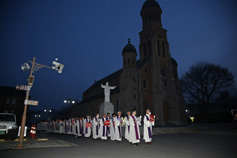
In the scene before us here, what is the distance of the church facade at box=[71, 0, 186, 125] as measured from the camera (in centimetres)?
3150

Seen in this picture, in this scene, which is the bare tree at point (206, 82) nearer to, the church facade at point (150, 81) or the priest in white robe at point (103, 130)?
the church facade at point (150, 81)

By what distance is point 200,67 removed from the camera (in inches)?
1320

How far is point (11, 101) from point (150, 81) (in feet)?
126

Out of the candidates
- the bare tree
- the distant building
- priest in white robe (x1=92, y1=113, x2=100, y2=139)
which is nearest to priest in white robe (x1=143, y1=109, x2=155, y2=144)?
priest in white robe (x1=92, y1=113, x2=100, y2=139)

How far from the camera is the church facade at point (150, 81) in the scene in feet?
103

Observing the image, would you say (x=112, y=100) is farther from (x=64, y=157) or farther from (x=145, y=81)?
(x=64, y=157)

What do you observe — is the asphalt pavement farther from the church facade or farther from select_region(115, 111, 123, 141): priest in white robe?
the church facade

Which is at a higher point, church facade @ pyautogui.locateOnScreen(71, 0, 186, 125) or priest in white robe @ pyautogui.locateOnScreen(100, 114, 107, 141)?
church facade @ pyautogui.locateOnScreen(71, 0, 186, 125)

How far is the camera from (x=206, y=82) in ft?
106

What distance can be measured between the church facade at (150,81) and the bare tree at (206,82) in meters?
3.24

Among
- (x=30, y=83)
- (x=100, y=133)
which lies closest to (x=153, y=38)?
(x=100, y=133)

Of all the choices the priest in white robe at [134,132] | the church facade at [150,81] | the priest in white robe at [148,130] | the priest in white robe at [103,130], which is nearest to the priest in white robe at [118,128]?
the priest in white robe at [103,130]

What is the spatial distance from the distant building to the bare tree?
144 feet

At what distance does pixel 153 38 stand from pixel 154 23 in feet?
14.2
